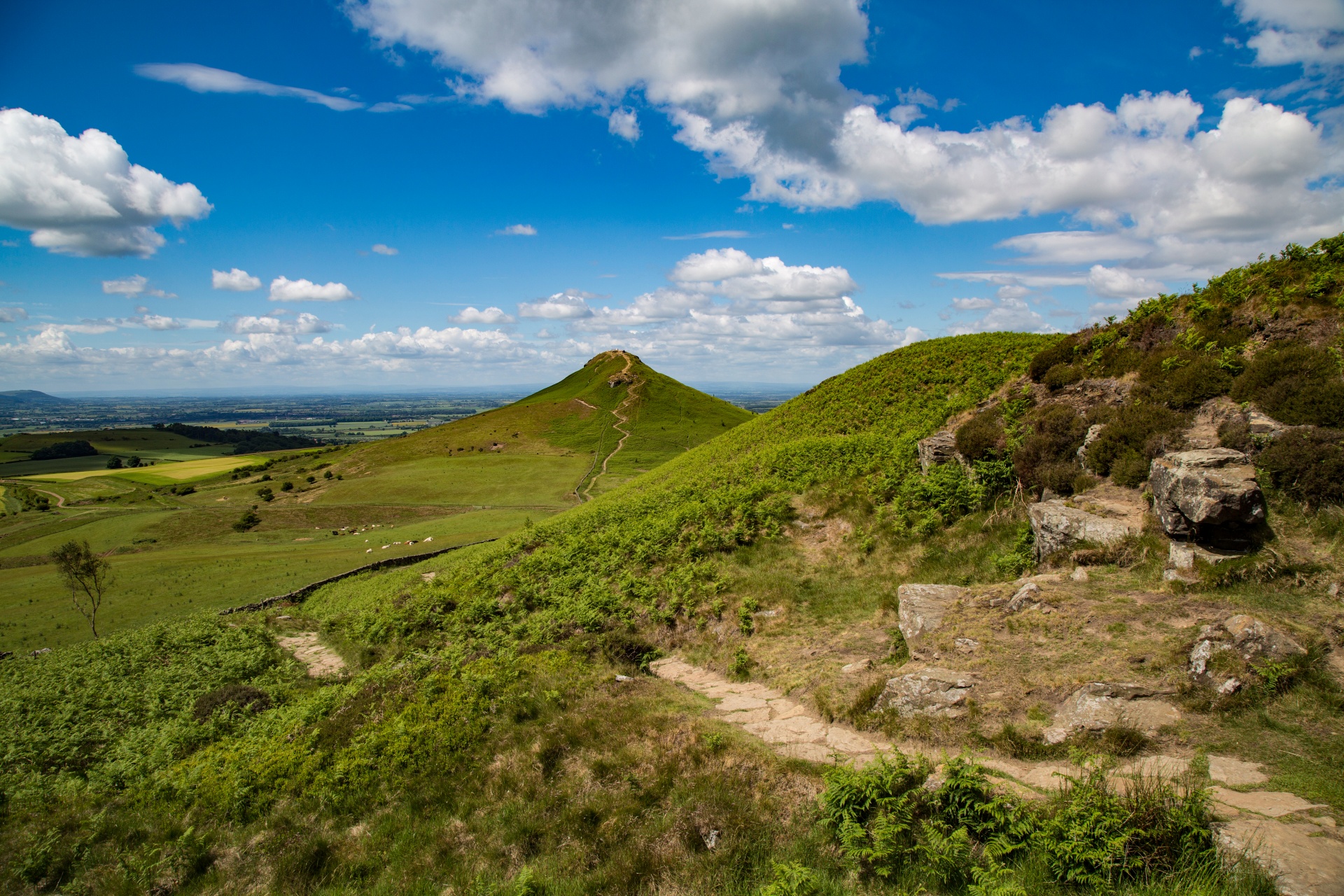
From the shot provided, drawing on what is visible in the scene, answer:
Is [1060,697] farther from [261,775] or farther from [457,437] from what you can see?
[457,437]

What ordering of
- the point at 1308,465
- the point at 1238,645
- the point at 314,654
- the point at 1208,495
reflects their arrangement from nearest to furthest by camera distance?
the point at 1238,645 < the point at 1208,495 < the point at 1308,465 < the point at 314,654

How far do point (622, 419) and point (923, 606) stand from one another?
384 feet

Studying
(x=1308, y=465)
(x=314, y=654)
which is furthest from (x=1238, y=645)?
(x=314, y=654)

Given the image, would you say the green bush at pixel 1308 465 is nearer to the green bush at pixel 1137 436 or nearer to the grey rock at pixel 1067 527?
the green bush at pixel 1137 436

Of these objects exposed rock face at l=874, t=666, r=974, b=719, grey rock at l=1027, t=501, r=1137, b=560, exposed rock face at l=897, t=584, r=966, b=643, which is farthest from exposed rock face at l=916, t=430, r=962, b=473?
exposed rock face at l=874, t=666, r=974, b=719

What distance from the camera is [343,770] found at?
1141 cm

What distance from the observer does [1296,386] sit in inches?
559

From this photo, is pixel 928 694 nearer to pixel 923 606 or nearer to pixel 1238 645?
pixel 923 606

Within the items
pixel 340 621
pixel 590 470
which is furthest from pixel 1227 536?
pixel 590 470

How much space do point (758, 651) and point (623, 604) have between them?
19.5 feet

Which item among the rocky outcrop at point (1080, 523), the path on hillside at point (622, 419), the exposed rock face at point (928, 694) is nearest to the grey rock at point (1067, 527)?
the rocky outcrop at point (1080, 523)

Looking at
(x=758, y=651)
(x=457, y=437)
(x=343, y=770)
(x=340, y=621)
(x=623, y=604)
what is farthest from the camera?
(x=457, y=437)

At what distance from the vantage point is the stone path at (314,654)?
22891 mm

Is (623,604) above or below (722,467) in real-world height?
below
